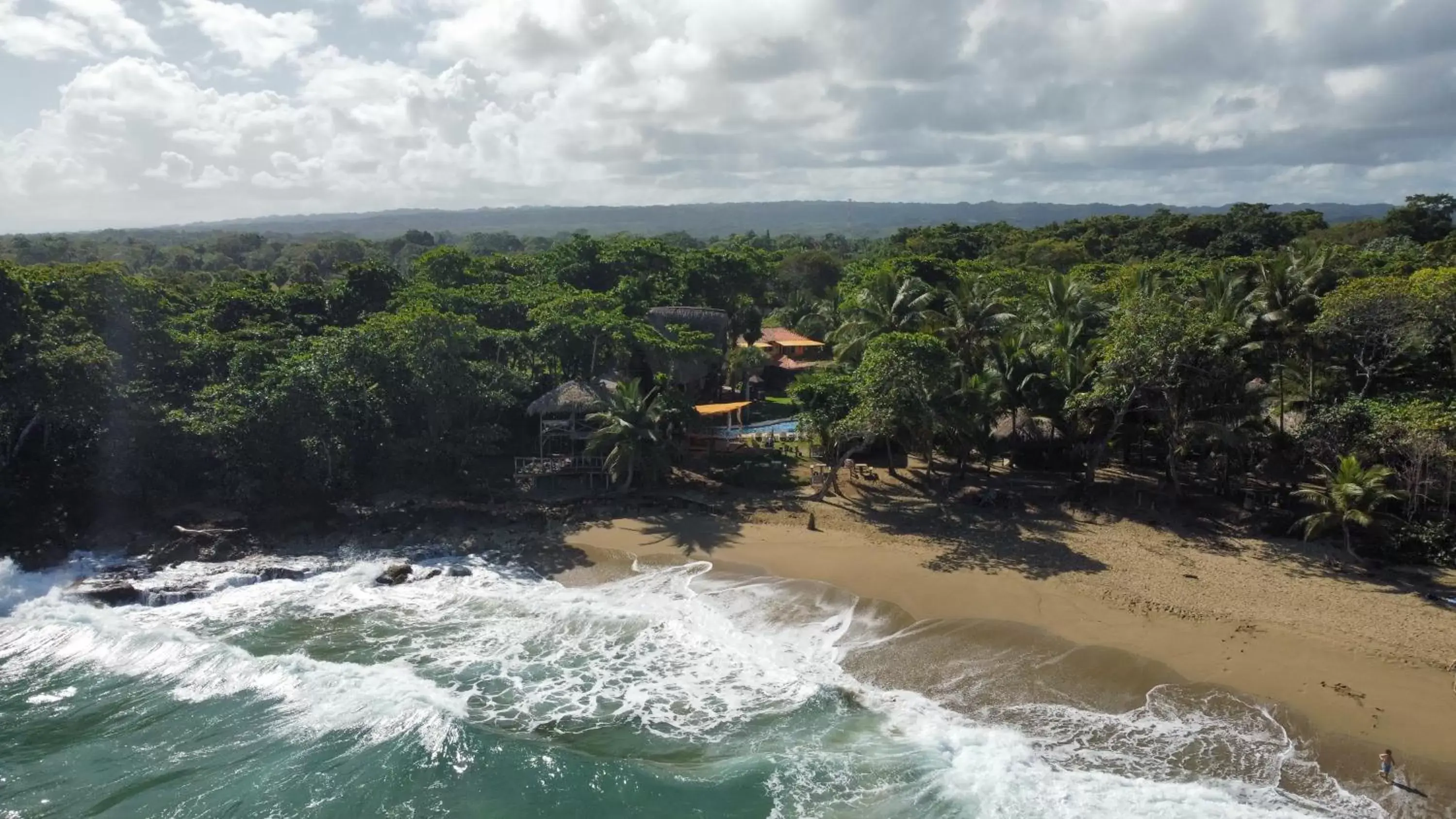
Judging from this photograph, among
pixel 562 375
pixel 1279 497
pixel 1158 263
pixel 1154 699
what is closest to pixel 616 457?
pixel 562 375

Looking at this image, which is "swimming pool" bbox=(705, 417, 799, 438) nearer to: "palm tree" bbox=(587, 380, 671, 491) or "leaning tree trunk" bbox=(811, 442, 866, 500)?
"leaning tree trunk" bbox=(811, 442, 866, 500)

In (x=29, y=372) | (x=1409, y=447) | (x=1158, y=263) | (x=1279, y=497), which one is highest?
(x=1158, y=263)

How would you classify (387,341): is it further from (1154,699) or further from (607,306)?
(1154,699)

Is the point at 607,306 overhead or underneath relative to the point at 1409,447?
overhead

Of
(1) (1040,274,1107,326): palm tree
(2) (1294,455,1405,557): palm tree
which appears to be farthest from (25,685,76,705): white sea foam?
(1) (1040,274,1107,326): palm tree

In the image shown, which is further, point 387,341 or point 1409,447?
point 387,341

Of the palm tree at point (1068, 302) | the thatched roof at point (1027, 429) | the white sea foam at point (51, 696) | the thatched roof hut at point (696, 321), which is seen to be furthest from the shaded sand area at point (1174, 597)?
the thatched roof hut at point (696, 321)

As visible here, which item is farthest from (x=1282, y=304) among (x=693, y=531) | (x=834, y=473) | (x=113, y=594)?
(x=113, y=594)
